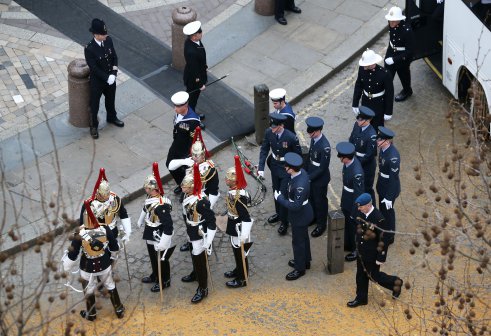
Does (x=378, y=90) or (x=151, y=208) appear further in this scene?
(x=378, y=90)

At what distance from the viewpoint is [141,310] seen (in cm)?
1259

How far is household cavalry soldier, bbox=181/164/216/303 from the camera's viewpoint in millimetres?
12094

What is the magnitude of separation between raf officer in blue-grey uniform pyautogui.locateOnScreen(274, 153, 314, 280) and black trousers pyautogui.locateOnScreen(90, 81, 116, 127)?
373 centimetres

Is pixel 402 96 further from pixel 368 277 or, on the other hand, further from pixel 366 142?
pixel 368 277

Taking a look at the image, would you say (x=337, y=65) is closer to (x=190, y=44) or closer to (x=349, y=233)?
(x=190, y=44)

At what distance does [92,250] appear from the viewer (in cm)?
1180

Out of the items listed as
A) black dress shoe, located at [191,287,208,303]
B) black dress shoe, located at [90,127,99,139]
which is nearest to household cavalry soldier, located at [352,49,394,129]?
black dress shoe, located at [191,287,208,303]

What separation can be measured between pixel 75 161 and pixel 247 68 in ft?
12.1

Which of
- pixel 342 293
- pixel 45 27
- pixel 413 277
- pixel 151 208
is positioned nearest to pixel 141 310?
pixel 151 208

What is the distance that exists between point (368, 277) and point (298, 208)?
119cm

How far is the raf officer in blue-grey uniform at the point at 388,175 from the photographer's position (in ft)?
42.0

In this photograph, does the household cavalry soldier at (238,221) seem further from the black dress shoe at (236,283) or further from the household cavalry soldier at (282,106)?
the household cavalry soldier at (282,106)

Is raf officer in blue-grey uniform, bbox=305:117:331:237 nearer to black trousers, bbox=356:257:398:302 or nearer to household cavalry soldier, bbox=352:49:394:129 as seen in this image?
black trousers, bbox=356:257:398:302

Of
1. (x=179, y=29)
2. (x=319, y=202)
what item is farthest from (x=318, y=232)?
(x=179, y=29)
